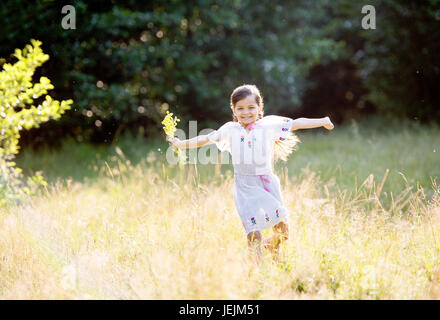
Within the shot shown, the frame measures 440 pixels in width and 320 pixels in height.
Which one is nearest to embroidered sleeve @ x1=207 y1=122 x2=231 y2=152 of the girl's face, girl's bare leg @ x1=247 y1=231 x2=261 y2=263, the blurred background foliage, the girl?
the girl

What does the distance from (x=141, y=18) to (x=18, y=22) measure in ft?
7.03

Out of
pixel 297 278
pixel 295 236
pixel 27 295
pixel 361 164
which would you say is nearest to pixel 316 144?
pixel 361 164

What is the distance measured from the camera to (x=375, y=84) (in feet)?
38.7

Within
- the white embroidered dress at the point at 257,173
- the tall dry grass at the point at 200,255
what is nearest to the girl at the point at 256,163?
the white embroidered dress at the point at 257,173

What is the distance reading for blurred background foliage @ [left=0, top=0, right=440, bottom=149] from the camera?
300 inches

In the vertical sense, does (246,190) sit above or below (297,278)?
above

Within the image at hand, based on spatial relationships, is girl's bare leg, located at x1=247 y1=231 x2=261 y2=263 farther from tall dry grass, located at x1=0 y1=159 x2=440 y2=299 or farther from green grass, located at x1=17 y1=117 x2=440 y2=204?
green grass, located at x1=17 y1=117 x2=440 y2=204

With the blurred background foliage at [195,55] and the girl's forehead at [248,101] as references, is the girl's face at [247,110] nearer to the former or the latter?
the girl's forehead at [248,101]

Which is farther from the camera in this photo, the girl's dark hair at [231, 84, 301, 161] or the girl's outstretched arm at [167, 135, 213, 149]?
the girl's outstretched arm at [167, 135, 213, 149]

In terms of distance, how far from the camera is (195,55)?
920cm

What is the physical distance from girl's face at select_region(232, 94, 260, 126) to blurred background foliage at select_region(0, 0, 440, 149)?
488 centimetres

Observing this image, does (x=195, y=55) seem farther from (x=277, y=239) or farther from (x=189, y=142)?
(x=277, y=239)

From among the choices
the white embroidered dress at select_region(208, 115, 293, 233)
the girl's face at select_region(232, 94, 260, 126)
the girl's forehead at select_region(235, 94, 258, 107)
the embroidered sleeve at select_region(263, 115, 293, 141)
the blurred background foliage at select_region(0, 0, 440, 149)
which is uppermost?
the blurred background foliage at select_region(0, 0, 440, 149)

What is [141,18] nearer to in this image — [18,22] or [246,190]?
[18,22]
